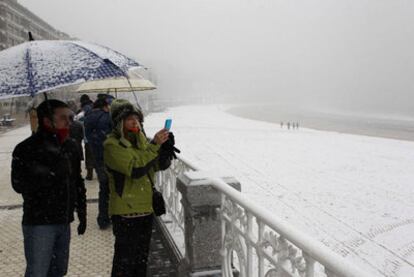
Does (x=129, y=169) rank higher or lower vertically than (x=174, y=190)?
higher

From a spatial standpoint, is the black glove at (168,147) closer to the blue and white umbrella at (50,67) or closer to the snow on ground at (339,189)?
the blue and white umbrella at (50,67)

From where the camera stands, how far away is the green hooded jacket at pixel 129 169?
3.51 metres

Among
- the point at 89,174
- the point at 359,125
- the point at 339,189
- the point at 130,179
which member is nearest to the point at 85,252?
the point at 130,179

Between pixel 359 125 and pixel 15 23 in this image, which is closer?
pixel 359 125

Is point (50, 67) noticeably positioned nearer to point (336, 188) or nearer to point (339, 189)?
point (339, 189)

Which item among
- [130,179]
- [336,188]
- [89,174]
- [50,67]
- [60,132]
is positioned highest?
[50,67]

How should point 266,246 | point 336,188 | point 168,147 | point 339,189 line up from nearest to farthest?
point 266,246 < point 168,147 < point 339,189 < point 336,188

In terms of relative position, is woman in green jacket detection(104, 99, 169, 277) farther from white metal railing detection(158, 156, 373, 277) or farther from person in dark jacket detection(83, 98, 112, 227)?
person in dark jacket detection(83, 98, 112, 227)

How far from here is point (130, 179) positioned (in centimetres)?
366

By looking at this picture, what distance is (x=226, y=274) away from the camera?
3662mm

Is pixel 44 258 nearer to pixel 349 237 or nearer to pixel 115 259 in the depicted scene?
pixel 115 259

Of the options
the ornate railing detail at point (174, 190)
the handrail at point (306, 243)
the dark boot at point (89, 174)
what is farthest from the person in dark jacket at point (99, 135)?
the dark boot at point (89, 174)

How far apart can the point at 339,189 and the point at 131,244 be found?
1342 centimetres

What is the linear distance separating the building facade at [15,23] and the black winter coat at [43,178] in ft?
230
